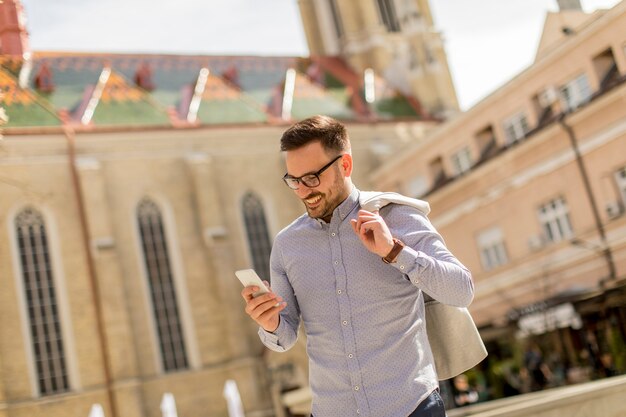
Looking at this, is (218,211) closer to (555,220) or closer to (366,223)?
(555,220)

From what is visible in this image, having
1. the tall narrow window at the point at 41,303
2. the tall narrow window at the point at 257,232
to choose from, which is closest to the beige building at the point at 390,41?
the tall narrow window at the point at 257,232

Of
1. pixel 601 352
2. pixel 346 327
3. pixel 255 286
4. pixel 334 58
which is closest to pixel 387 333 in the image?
pixel 346 327

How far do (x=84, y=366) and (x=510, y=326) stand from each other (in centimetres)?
1274

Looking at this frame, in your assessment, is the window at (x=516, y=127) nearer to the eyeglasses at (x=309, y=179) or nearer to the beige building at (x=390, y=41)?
the beige building at (x=390, y=41)

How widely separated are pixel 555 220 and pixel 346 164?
20797 millimetres

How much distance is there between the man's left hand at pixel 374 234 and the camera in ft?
8.81

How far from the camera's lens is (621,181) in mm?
20875

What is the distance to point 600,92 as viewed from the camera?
21.1m

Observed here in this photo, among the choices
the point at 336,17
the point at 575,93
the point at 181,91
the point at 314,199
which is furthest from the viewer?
the point at 336,17

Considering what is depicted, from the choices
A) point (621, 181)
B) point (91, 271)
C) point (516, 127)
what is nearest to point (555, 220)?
point (621, 181)

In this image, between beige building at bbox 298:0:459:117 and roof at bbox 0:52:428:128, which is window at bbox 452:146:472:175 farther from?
beige building at bbox 298:0:459:117

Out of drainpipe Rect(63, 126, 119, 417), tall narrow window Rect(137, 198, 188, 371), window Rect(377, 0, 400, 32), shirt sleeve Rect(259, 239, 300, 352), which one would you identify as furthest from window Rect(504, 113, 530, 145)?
shirt sleeve Rect(259, 239, 300, 352)

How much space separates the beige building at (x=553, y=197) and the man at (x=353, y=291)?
673 inches

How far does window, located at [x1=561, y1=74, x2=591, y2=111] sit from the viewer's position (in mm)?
22294
